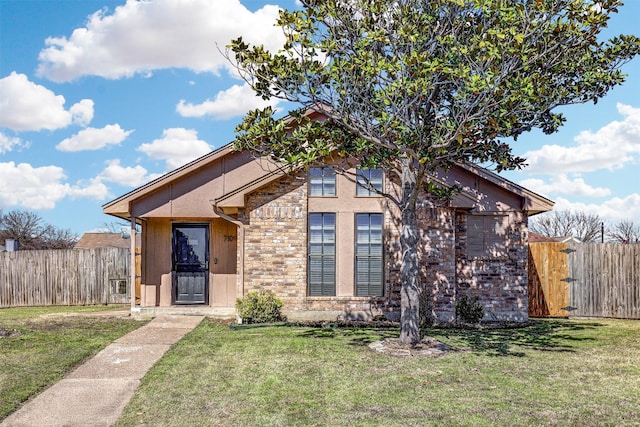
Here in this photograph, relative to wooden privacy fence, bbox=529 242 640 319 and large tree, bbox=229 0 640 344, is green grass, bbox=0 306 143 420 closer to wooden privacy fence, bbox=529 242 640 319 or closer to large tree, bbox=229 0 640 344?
large tree, bbox=229 0 640 344

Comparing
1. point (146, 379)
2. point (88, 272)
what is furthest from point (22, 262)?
point (146, 379)

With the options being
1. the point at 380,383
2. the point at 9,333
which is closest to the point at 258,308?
the point at 9,333

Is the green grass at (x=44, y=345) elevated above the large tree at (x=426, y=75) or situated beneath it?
situated beneath

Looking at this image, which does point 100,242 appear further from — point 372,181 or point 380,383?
point 380,383

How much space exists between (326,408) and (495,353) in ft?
14.0

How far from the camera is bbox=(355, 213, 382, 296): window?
12891mm

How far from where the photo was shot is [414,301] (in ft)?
31.4

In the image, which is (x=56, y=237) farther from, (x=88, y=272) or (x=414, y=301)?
(x=414, y=301)

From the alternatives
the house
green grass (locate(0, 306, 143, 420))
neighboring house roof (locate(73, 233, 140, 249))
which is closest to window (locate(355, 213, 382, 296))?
the house

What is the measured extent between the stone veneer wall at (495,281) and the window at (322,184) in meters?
3.33

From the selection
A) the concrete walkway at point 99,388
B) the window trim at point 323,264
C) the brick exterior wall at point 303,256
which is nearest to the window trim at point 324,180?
the brick exterior wall at point 303,256

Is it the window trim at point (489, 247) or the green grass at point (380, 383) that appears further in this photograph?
the window trim at point (489, 247)

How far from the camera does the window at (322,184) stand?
1317 centimetres

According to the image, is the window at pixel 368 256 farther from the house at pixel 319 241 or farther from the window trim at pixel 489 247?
the window trim at pixel 489 247
